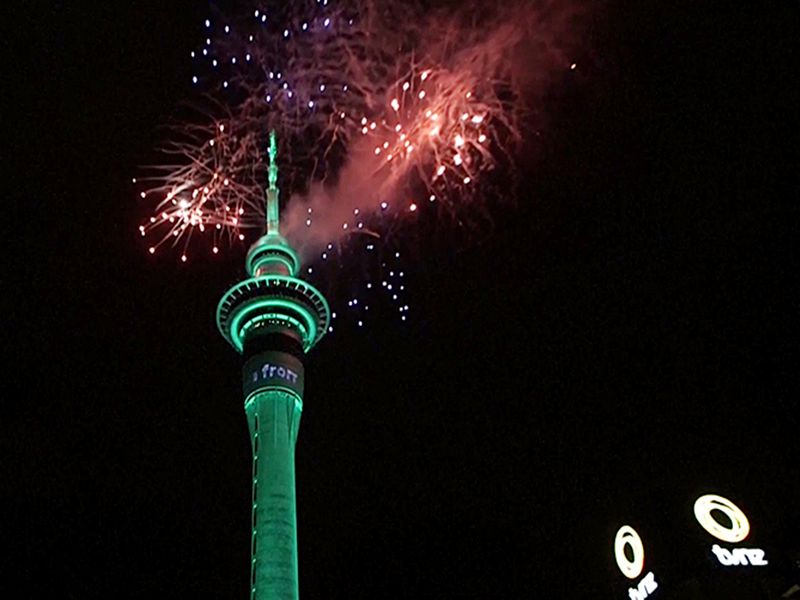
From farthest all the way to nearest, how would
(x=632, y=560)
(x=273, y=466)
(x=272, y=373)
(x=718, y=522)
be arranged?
1. (x=272, y=373)
2. (x=273, y=466)
3. (x=632, y=560)
4. (x=718, y=522)

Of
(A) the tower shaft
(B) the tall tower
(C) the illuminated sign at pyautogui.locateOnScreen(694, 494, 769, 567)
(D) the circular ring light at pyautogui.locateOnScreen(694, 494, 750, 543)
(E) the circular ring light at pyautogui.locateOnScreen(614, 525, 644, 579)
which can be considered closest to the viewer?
(C) the illuminated sign at pyautogui.locateOnScreen(694, 494, 769, 567)

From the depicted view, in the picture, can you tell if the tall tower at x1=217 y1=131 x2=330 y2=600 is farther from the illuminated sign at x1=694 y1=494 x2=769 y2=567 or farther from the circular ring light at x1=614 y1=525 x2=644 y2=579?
the illuminated sign at x1=694 y1=494 x2=769 y2=567

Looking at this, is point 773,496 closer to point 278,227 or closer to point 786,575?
point 786,575

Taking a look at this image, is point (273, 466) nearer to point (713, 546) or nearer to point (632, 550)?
point (632, 550)

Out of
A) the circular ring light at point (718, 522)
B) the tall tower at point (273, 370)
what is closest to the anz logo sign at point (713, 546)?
the circular ring light at point (718, 522)

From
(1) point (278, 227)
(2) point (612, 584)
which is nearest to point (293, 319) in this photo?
(1) point (278, 227)

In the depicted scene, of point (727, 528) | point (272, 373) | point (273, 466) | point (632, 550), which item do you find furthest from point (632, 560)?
point (272, 373)

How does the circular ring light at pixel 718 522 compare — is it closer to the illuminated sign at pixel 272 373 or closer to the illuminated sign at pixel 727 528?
the illuminated sign at pixel 727 528

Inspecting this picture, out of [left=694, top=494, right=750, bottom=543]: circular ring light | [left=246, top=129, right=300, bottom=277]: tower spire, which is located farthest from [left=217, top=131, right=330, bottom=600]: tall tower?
[left=694, top=494, right=750, bottom=543]: circular ring light
